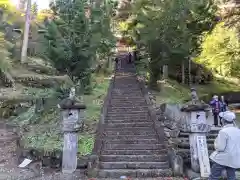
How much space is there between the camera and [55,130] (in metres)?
13.7

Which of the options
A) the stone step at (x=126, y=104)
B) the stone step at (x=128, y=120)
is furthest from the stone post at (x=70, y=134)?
the stone step at (x=126, y=104)

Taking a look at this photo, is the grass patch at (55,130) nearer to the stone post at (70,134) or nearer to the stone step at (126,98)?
the stone step at (126,98)

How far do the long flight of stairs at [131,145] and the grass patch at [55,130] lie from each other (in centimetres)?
61

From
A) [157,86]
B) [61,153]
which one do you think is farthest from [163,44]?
[61,153]

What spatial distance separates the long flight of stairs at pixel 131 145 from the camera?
1013 centimetres

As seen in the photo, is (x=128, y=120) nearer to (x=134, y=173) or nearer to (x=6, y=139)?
(x=134, y=173)

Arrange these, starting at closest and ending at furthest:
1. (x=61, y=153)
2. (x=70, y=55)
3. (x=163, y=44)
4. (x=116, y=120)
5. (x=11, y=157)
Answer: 1. (x=61, y=153)
2. (x=11, y=157)
3. (x=116, y=120)
4. (x=70, y=55)
5. (x=163, y=44)

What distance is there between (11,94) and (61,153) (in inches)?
383

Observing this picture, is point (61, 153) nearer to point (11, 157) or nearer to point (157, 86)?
point (11, 157)

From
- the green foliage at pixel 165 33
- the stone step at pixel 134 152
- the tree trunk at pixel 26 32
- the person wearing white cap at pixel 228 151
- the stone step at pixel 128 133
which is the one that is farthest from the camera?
the tree trunk at pixel 26 32

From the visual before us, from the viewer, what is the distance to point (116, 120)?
14.5 meters

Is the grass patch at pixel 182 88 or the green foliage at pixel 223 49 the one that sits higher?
the green foliage at pixel 223 49

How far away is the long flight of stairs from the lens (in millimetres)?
10133

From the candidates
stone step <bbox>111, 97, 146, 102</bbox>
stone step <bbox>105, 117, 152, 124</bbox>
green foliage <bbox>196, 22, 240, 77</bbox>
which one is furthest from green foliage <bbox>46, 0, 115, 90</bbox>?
green foliage <bbox>196, 22, 240, 77</bbox>
